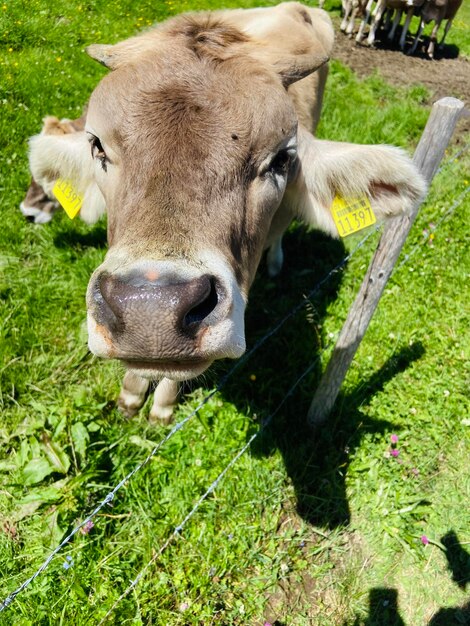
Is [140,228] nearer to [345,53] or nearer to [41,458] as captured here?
[41,458]

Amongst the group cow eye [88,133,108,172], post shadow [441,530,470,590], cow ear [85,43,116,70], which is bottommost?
post shadow [441,530,470,590]

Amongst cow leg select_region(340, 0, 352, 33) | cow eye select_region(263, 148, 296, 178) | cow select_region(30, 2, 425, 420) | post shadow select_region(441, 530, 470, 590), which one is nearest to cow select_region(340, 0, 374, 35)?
cow leg select_region(340, 0, 352, 33)

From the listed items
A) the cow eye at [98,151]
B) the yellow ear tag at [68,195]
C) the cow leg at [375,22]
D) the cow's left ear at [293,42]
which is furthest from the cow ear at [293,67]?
the cow leg at [375,22]

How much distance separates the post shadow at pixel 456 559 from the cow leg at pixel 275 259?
2.67 m

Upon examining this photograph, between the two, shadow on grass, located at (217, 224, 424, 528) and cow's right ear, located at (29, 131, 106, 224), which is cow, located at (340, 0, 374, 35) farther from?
cow's right ear, located at (29, 131, 106, 224)

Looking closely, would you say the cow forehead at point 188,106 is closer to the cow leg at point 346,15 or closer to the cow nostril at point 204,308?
the cow nostril at point 204,308

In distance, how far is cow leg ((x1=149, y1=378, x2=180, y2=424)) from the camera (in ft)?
10.8

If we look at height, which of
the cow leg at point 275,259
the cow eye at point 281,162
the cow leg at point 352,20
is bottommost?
the cow leg at point 275,259

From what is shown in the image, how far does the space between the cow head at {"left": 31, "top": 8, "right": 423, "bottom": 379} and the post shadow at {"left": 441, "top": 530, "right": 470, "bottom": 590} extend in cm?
224

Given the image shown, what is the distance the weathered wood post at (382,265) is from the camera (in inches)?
89.3

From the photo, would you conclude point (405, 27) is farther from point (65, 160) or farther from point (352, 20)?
point (65, 160)

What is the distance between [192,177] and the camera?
6.18 feet

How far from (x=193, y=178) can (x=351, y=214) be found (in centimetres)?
144

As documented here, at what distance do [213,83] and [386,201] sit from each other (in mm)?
1318
